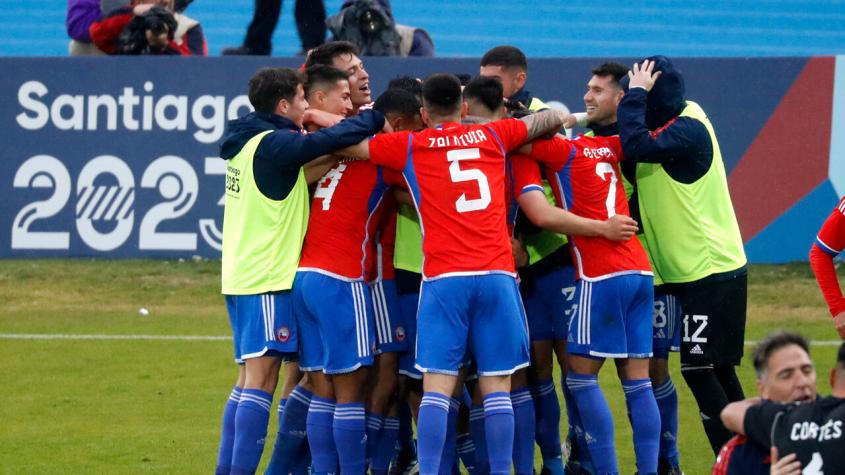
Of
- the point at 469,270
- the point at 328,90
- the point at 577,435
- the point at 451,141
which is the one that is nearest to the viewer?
the point at 469,270

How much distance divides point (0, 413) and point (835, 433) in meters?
6.44

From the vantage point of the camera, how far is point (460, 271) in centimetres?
713

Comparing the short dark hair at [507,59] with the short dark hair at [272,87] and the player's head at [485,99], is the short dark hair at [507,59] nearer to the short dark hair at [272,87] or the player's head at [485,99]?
the player's head at [485,99]

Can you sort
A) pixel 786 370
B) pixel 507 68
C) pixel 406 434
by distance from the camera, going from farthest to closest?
pixel 507 68 → pixel 406 434 → pixel 786 370

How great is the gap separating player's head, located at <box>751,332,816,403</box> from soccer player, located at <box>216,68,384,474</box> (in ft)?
8.26

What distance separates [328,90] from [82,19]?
855cm

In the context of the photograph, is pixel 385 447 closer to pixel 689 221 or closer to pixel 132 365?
pixel 689 221

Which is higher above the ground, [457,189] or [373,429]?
[457,189]

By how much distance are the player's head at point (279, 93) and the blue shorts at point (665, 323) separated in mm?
2231

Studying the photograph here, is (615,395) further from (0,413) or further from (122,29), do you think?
(122,29)

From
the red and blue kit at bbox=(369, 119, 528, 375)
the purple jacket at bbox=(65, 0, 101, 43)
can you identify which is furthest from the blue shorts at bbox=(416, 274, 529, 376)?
the purple jacket at bbox=(65, 0, 101, 43)

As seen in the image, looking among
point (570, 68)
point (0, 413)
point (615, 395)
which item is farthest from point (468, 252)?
point (570, 68)

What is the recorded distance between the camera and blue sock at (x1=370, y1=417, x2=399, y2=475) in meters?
7.88

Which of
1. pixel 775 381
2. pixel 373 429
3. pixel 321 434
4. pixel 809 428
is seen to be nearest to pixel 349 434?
pixel 321 434
